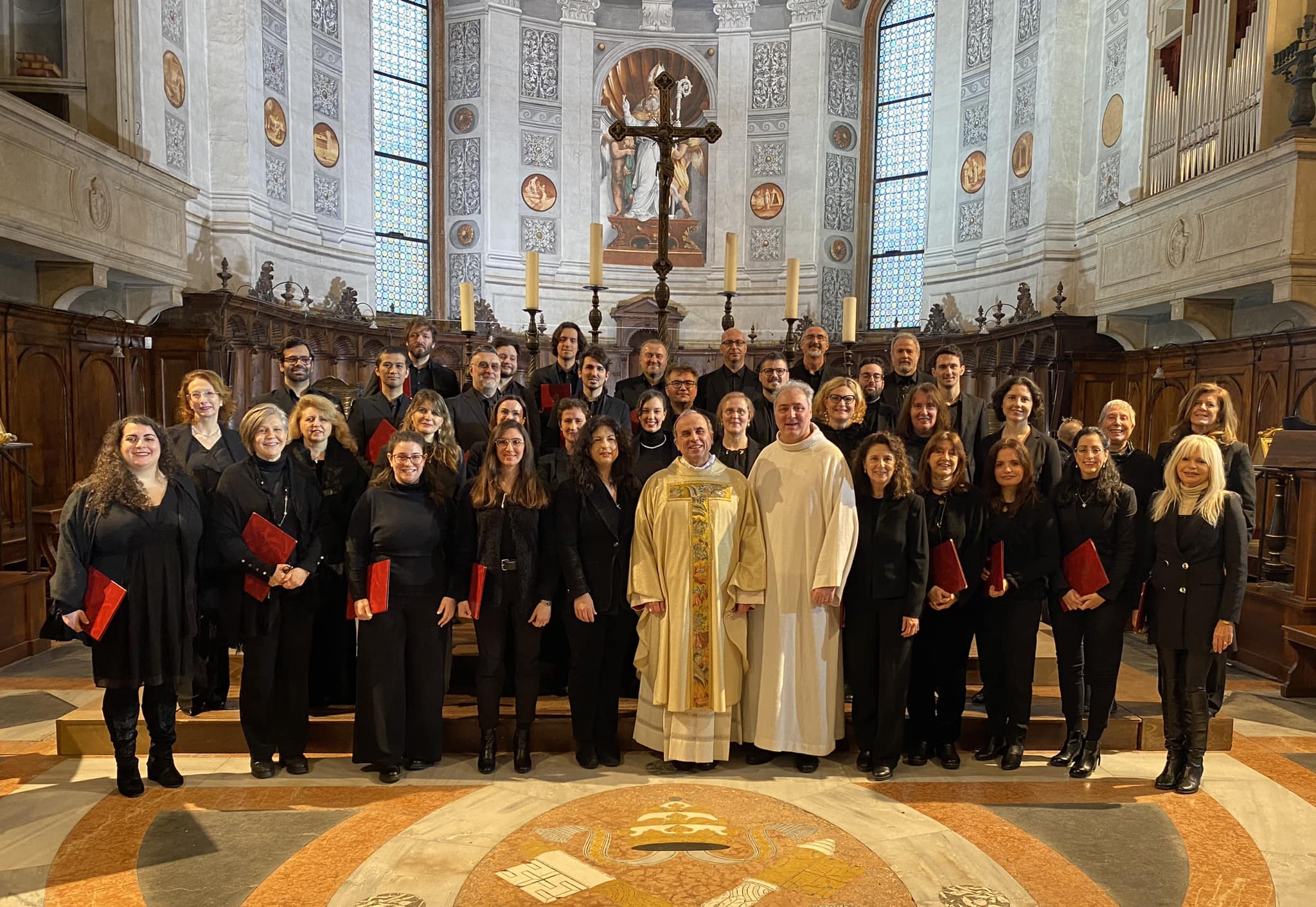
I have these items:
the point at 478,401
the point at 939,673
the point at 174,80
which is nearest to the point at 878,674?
the point at 939,673

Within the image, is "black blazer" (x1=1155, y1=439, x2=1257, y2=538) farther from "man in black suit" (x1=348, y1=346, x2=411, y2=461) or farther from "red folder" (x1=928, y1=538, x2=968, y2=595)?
"man in black suit" (x1=348, y1=346, x2=411, y2=461)

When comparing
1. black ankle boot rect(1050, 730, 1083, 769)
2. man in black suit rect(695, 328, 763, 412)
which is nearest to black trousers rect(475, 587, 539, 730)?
man in black suit rect(695, 328, 763, 412)

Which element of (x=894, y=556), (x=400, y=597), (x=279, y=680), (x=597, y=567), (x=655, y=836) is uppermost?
(x=894, y=556)

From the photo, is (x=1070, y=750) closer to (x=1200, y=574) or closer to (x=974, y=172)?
(x=1200, y=574)

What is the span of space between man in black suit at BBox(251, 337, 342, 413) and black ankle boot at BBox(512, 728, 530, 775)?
84.8 inches

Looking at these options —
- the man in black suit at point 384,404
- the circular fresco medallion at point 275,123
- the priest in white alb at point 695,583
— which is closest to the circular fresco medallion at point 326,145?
the circular fresco medallion at point 275,123

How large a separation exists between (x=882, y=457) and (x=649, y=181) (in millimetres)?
12722

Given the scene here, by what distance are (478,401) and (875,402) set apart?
8.27 ft

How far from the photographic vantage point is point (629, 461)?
14.0 feet

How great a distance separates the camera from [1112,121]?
418 inches

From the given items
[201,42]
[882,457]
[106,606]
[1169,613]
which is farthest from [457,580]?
[201,42]

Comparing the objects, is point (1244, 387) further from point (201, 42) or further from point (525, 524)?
point (201, 42)

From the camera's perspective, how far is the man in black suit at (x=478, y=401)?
16.7 feet

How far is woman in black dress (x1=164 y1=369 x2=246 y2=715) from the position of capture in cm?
400
